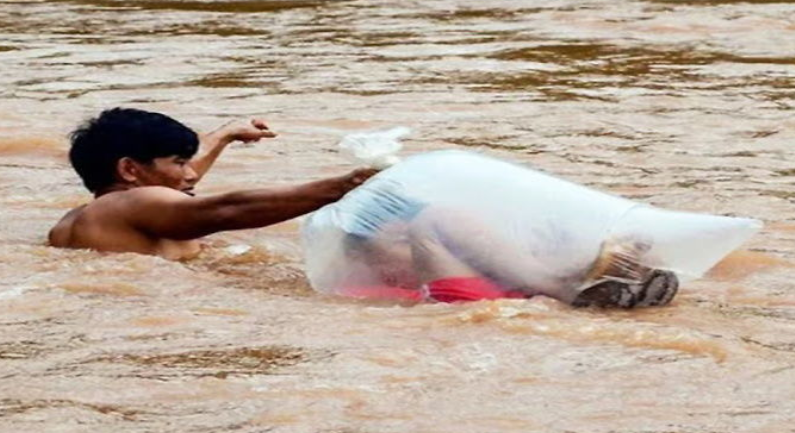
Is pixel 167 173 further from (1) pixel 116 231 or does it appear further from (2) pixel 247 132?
Result: (2) pixel 247 132

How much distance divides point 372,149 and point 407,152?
3132 mm

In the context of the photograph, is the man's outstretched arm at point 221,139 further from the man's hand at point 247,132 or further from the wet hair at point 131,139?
the wet hair at point 131,139

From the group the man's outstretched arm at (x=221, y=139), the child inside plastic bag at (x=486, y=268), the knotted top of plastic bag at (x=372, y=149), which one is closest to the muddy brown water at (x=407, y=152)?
the child inside plastic bag at (x=486, y=268)

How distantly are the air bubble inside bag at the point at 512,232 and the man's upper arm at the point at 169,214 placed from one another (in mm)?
513

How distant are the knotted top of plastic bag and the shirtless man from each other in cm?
46

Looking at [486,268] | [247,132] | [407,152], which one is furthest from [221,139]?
[407,152]

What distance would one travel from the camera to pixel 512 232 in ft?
17.4

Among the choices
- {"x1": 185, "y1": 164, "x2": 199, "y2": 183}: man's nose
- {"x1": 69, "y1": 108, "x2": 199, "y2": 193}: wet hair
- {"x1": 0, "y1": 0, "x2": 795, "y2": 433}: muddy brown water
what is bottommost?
{"x1": 0, "y1": 0, "x2": 795, "y2": 433}: muddy brown water

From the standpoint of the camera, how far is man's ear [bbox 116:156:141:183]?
20.4 feet

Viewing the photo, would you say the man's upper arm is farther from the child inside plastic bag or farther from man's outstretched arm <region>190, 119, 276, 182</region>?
the child inside plastic bag

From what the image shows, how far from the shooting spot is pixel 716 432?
13.7 feet

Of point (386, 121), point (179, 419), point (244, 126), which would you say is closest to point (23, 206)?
point (244, 126)

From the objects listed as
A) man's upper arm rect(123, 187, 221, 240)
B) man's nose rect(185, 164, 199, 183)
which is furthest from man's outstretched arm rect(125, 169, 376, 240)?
man's nose rect(185, 164, 199, 183)

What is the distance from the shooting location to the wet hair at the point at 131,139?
20.3ft
